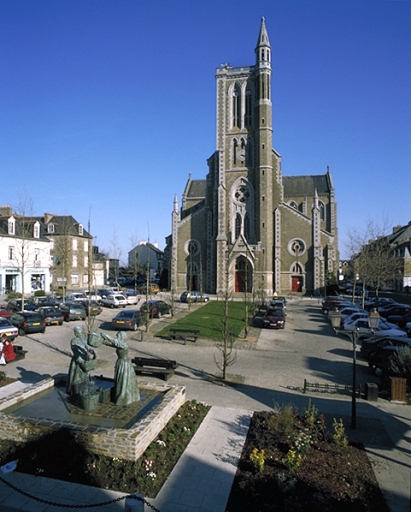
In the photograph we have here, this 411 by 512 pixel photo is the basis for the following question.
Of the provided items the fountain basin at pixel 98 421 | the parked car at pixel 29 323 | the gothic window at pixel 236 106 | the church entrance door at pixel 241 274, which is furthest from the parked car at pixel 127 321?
the gothic window at pixel 236 106

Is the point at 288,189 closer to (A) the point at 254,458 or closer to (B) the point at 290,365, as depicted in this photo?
(B) the point at 290,365

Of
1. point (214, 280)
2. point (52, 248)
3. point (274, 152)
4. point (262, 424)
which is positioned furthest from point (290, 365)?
point (52, 248)

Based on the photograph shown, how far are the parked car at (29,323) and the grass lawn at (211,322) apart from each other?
23.5 ft

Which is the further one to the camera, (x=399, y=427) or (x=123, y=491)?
(x=399, y=427)

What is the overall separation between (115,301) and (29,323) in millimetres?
13689

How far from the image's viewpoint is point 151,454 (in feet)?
26.6

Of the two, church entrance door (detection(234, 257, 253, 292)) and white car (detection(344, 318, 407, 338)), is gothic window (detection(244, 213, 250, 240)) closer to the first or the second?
church entrance door (detection(234, 257, 253, 292))

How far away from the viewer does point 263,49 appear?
159 ft

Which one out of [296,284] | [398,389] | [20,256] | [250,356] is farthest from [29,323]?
[296,284]

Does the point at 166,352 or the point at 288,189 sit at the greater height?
the point at 288,189

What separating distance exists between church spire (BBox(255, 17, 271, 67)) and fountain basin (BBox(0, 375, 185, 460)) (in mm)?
47825

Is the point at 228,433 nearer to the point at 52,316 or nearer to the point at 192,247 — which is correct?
the point at 52,316

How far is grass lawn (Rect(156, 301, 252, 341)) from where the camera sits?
2295 centimetres

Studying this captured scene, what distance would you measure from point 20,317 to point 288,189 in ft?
169
